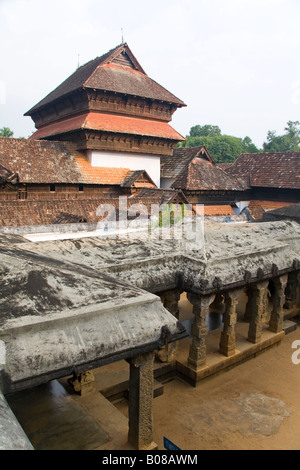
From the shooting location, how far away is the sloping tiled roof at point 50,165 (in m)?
18.2

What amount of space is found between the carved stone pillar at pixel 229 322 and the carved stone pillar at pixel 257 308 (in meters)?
0.73

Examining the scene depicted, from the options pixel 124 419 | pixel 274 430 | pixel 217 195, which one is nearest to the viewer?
pixel 124 419

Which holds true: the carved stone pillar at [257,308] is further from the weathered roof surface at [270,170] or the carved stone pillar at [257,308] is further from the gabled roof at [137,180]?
the weathered roof surface at [270,170]

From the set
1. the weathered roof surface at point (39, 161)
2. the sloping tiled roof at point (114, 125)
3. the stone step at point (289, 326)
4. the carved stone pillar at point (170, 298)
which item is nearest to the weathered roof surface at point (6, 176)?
the weathered roof surface at point (39, 161)

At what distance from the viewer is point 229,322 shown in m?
Answer: 9.52

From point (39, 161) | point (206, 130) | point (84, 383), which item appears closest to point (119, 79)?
point (39, 161)

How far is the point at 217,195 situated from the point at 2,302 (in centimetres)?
2132

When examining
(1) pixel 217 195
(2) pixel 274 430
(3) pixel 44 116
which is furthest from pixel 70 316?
(3) pixel 44 116

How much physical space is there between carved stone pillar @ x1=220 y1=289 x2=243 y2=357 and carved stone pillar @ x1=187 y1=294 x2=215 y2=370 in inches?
29.2

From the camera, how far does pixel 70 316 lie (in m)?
4.98

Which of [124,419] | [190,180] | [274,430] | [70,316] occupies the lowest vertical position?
[274,430]

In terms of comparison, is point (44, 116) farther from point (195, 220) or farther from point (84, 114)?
point (195, 220)

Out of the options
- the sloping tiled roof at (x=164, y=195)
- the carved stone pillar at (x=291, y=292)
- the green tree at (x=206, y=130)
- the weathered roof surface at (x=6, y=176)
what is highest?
the green tree at (x=206, y=130)

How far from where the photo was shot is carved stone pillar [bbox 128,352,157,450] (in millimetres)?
5785
